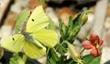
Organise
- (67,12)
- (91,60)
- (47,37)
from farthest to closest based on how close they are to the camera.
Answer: (67,12) < (91,60) < (47,37)

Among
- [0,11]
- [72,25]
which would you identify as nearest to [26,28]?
[72,25]

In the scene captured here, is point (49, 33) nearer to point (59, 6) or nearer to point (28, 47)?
point (28, 47)

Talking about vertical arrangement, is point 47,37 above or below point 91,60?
above

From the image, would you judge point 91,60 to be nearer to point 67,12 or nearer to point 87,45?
point 87,45

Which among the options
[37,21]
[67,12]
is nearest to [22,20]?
[37,21]

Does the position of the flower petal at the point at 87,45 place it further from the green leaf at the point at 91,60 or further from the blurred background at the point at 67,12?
the blurred background at the point at 67,12

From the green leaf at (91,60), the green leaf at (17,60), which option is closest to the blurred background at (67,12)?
the green leaf at (91,60)
